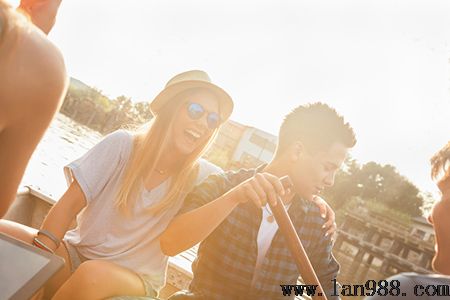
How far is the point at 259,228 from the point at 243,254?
0.86ft

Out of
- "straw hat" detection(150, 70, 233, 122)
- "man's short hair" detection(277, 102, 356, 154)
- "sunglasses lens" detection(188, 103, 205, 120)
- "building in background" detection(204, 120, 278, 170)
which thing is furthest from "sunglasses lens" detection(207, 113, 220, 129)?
"building in background" detection(204, 120, 278, 170)

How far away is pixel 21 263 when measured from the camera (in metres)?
1.14

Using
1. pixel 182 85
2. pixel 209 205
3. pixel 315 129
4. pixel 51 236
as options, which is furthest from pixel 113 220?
pixel 315 129

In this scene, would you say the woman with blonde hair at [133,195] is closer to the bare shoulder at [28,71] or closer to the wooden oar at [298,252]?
the wooden oar at [298,252]

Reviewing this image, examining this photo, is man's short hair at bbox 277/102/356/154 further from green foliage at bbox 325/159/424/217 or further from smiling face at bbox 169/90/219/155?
green foliage at bbox 325/159/424/217

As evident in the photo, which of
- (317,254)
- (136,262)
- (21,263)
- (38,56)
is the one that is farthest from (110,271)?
(317,254)

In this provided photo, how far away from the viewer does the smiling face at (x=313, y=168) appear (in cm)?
287

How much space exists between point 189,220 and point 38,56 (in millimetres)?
1564

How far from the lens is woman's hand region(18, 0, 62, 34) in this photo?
161cm

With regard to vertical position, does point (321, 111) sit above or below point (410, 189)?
below

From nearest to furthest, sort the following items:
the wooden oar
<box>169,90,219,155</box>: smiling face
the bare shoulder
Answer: the bare shoulder < the wooden oar < <box>169,90,219,155</box>: smiling face

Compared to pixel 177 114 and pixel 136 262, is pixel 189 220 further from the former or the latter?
pixel 177 114

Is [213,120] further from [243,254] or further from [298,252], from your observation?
[298,252]

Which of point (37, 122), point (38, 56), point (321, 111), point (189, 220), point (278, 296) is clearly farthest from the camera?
point (321, 111)
